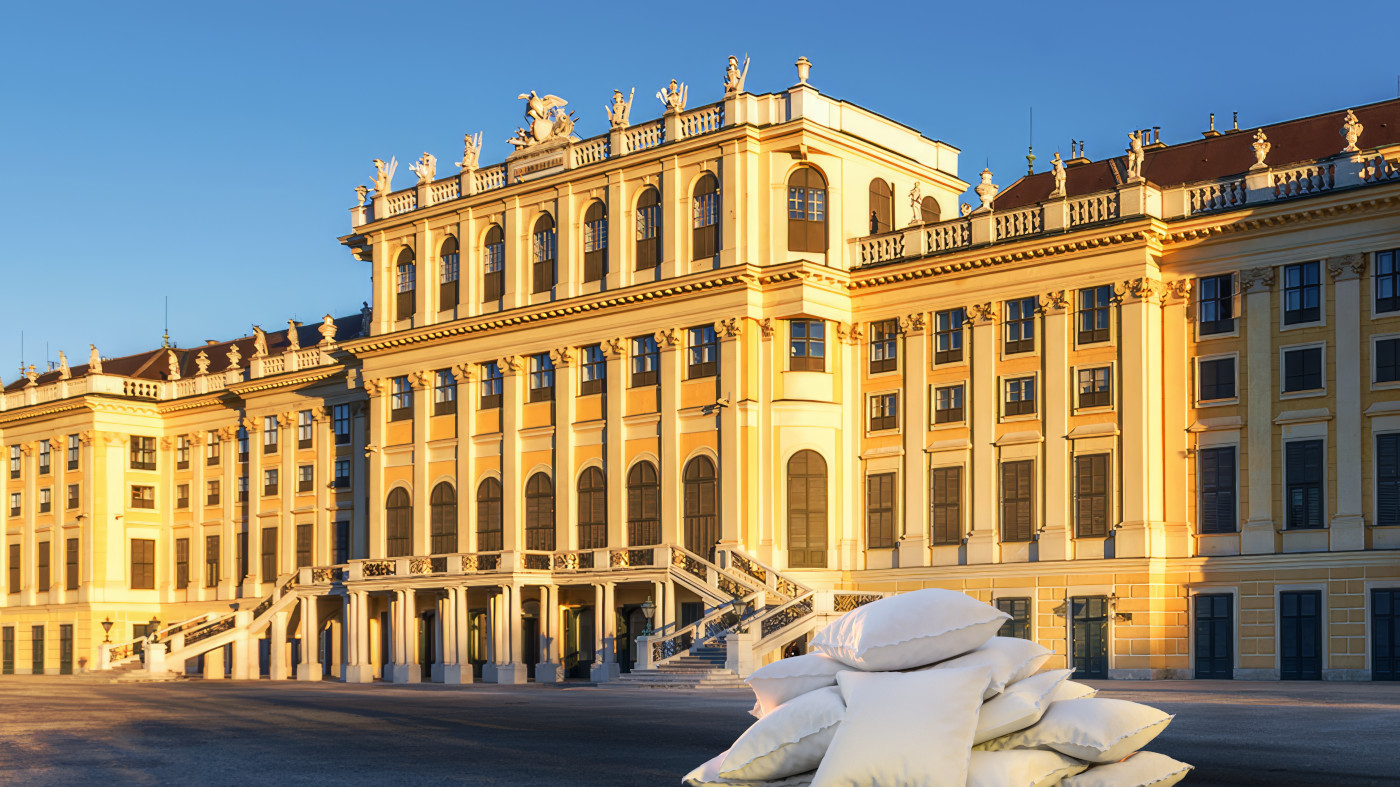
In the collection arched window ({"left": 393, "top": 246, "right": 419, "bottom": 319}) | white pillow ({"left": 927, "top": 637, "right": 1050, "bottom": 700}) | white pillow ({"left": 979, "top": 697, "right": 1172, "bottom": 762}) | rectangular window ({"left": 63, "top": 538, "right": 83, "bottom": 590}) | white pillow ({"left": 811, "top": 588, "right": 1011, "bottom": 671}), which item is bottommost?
rectangular window ({"left": 63, "top": 538, "right": 83, "bottom": 590})

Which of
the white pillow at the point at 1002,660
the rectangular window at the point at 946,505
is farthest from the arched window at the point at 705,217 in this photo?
the white pillow at the point at 1002,660

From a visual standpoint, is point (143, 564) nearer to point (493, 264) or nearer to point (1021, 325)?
point (493, 264)

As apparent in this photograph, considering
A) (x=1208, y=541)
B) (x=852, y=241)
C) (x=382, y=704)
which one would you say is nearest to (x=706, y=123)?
(x=852, y=241)

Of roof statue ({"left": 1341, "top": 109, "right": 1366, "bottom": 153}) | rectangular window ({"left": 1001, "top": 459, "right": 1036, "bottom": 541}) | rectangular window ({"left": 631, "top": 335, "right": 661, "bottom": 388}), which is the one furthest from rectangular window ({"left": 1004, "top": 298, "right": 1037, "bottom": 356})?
rectangular window ({"left": 631, "top": 335, "right": 661, "bottom": 388})

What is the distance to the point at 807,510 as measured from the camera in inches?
1810

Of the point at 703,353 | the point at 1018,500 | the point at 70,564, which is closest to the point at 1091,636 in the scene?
the point at 1018,500

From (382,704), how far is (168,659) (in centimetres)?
2860

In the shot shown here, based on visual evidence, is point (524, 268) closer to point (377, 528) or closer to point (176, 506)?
point (377, 528)

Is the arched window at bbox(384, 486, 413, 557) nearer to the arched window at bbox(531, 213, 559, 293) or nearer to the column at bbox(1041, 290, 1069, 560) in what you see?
the arched window at bbox(531, 213, 559, 293)

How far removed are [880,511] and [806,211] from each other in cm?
902

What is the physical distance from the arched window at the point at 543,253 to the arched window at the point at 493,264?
1.36m

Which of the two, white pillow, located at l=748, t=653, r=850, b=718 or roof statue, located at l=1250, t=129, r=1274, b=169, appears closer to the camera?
white pillow, located at l=748, t=653, r=850, b=718

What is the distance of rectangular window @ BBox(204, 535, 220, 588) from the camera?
6725 cm

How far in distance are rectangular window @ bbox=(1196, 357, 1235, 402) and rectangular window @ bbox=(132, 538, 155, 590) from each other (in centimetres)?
4720
